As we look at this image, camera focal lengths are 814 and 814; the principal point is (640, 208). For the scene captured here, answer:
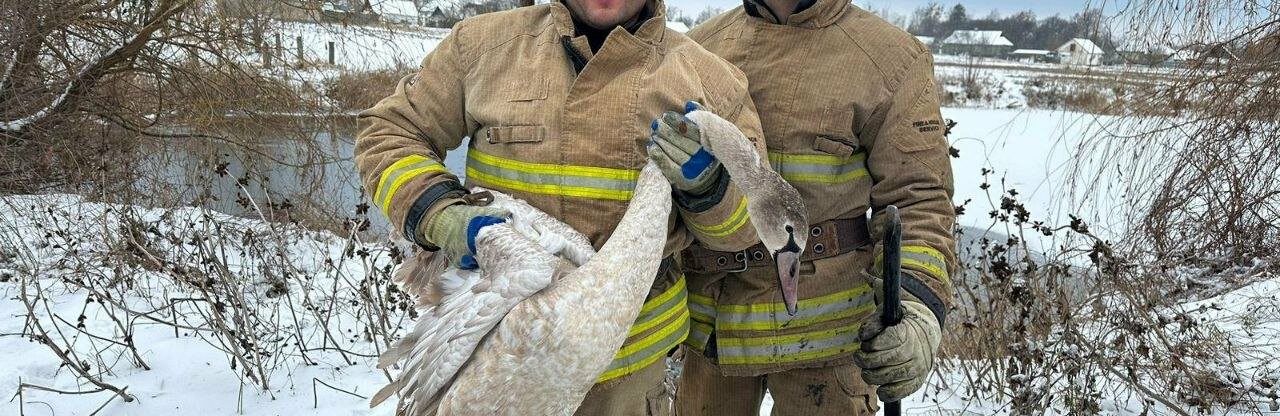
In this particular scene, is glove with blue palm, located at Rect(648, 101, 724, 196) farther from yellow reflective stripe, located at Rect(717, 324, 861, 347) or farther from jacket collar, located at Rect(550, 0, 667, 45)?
yellow reflective stripe, located at Rect(717, 324, 861, 347)

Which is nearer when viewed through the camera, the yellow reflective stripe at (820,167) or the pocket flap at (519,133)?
the pocket flap at (519,133)

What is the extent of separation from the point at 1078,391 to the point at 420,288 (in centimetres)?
367

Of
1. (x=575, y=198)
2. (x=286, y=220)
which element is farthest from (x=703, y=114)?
(x=286, y=220)

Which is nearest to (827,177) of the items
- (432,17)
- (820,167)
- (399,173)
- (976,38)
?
(820,167)

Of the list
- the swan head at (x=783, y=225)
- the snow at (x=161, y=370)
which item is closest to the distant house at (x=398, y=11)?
the snow at (x=161, y=370)

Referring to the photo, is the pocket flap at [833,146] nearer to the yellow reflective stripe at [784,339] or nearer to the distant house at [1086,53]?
the yellow reflective stripe at [784,339]

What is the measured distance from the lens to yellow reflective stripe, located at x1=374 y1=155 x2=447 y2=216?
264cm

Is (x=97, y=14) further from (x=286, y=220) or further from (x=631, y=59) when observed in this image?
(x=631, y=59)

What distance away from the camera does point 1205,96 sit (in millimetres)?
5496

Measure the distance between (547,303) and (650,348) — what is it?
2.21 feet

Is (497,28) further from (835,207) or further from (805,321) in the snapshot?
(805,321)

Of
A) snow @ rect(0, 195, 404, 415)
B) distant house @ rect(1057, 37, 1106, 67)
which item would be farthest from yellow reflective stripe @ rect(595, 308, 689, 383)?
distant house @ rect(1057, 37, 1106, 67)

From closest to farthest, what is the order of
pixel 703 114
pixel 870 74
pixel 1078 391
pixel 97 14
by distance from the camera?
pixel 703 114
pixel 870 74
pixel 1078 391
pixel 97 14

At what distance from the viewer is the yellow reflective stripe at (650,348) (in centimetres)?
279
